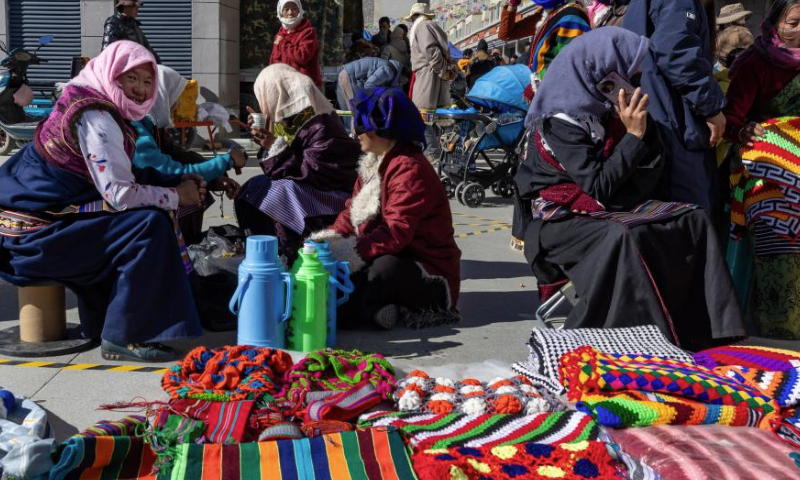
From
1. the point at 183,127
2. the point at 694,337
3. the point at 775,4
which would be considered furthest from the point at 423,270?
the point at 183,127

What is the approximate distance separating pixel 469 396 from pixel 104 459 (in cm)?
127

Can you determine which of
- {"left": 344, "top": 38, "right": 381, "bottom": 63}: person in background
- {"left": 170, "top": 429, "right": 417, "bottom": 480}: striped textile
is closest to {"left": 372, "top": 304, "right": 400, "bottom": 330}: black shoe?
{"left": 170, "top": 429, "right": 417, "bottom": 480}: striped textile

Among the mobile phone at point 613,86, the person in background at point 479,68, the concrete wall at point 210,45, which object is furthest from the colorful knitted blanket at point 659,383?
the concrete wall at point 210,45

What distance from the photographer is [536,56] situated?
5.75 metres

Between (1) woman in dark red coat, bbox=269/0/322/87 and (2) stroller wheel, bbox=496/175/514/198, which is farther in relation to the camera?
(2) stroller wheel, bbox=496/175/514/198

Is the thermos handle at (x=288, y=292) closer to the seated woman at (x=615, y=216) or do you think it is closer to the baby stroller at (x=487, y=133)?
the seated woman at (x=615, y=216)

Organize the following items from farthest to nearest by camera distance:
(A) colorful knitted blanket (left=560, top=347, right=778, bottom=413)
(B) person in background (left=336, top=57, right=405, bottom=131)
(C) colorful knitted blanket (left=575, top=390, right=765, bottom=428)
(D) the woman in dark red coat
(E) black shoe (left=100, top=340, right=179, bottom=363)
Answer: (B) person in background (left=336, top=57, right=405, bottom=131)
(D) the woman in dark red coat
(E) black shoe (left=100, top=340, right=179, bottom=363)
(A) colorful knitted blanket (left=560, top=347, right=778, bottom=413)
(C) colorful knitted blanket (left=575, top=390, right=765, bottom=428)

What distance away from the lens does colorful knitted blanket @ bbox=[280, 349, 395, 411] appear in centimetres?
314

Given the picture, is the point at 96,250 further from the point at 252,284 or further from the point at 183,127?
the point at 183,127

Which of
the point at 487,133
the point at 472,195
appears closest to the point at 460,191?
the point at 472,195

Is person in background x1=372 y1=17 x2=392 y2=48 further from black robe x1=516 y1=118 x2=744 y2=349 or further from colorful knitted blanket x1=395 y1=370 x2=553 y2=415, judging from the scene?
colorful knitted blanket x1=395 y1=370 x2=553 y2=415

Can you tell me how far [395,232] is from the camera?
4.43 m

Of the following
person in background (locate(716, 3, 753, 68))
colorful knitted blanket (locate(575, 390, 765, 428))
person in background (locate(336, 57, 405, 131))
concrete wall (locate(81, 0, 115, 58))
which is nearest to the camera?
colorful knitted blanket (locate(575, 390, 765, 428))

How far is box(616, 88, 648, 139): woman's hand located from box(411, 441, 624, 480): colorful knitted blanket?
1.73 meters
